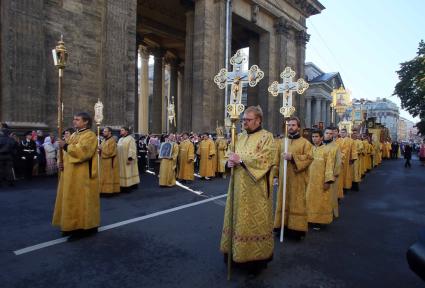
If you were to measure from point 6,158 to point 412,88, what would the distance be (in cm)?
4055

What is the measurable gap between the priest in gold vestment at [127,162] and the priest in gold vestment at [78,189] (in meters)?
4.59

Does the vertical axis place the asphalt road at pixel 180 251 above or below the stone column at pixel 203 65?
below

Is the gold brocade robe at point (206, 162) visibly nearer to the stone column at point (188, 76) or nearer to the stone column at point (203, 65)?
the stone column at point (203, 65)

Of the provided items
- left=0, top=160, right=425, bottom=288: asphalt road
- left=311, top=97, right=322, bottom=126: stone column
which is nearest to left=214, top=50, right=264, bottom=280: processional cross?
left=0, top=160, right=425, bottom=288: asphalt road

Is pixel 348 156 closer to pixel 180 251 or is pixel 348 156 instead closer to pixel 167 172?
pixel 167 172

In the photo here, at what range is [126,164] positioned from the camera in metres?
10.6

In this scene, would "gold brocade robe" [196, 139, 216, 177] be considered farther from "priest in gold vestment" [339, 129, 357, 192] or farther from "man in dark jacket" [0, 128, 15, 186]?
"man in dark jacket" [0, 128, 15, 186]

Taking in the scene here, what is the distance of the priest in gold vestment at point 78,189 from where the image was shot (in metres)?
5.57

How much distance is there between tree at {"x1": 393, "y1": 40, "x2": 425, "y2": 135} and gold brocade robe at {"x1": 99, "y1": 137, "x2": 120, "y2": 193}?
118 ft

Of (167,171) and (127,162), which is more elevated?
(127,162)

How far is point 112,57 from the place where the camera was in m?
16.0

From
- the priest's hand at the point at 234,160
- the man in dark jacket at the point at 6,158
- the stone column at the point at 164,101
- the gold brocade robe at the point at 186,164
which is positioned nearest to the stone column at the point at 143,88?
the stone column at the point at 164,101

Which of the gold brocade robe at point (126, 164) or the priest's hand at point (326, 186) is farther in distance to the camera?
the gold brocade robe at point (126, 164)

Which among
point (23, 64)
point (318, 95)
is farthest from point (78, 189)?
point (318, 95)
